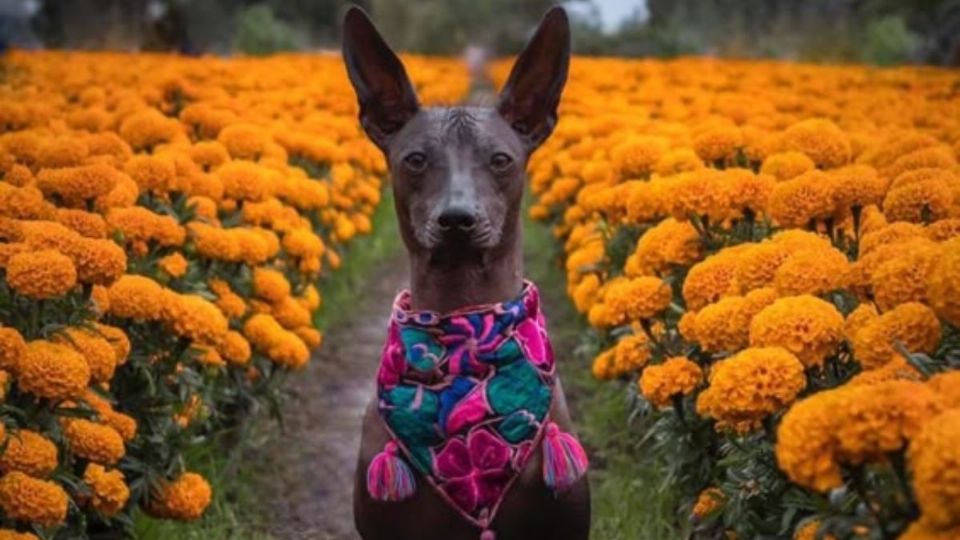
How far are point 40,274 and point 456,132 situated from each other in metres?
1.25

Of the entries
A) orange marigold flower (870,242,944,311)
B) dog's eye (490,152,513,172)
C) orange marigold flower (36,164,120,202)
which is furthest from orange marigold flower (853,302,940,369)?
orange marigold flower (36,164,120,202)

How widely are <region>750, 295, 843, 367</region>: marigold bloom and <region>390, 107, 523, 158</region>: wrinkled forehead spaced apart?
90 cm

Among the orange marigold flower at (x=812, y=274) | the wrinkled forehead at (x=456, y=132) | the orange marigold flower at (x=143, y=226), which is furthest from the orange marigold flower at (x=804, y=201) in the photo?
the orange marigold flower at (x=143, y=226)

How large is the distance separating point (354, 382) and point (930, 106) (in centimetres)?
482

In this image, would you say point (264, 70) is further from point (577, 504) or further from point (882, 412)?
point (882, 412)

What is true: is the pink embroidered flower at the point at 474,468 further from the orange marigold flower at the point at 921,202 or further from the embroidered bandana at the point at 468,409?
the orange marigold flower at the point at 921,202

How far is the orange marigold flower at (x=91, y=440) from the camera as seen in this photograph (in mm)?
3711

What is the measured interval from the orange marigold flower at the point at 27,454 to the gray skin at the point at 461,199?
0.85m

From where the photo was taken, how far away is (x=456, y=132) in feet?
11.2

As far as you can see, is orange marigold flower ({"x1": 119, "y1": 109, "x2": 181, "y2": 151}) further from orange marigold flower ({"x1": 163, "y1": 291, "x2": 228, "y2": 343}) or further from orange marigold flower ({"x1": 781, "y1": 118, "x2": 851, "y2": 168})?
orange marigold flower ({"x1": 781, "y1": 118, "x2": 851, "y2": 168})

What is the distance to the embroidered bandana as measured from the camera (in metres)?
3.41

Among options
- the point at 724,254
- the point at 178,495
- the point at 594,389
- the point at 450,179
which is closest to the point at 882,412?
the point at 450,179

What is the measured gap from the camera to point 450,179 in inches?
130

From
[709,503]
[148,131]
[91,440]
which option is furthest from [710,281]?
[148,131]
